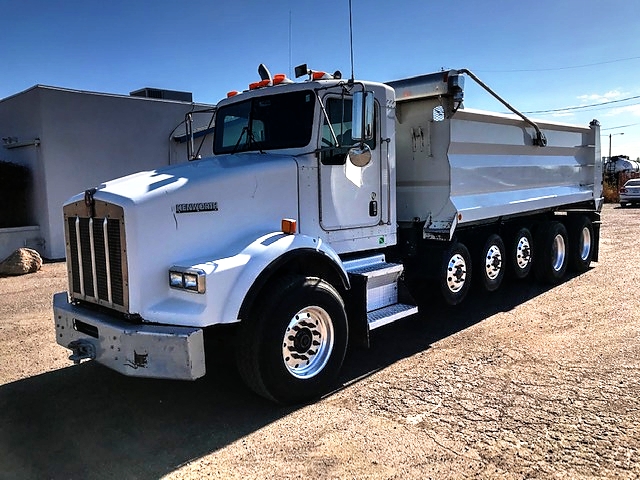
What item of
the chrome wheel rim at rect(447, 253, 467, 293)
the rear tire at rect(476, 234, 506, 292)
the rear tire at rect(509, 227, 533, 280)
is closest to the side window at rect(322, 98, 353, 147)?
the chrome wheel rim at rect(447, 253, 467, 293)

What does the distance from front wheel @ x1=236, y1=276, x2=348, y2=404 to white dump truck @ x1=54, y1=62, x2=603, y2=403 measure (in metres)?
0.01

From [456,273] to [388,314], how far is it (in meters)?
1.69

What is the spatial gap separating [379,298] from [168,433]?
99.3 inches

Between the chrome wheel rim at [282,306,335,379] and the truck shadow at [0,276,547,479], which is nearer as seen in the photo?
the truck shadow at [0,276,547,479]

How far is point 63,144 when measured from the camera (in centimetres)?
1343

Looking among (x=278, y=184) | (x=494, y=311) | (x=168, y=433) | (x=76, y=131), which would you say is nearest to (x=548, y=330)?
(x=494, y=311)

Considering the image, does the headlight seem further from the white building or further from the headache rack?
the white building

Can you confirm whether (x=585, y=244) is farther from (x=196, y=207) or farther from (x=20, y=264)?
(x=20, y=264)

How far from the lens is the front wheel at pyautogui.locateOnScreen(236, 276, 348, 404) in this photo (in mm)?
4035

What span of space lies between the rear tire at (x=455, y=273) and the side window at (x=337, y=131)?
84.0 inches

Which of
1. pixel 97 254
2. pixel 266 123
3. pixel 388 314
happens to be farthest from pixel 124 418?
pixel 266 123

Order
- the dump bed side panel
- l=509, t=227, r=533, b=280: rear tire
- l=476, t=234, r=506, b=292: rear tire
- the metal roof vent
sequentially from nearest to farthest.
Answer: the dump bed side panel → l=476, t=234, r=506, b=292: rear tire → l=509, t=227, r=533, b=280: rear tire → the metal roof vent

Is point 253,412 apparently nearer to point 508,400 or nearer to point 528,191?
point 508,400

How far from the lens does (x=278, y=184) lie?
4.64 meters
